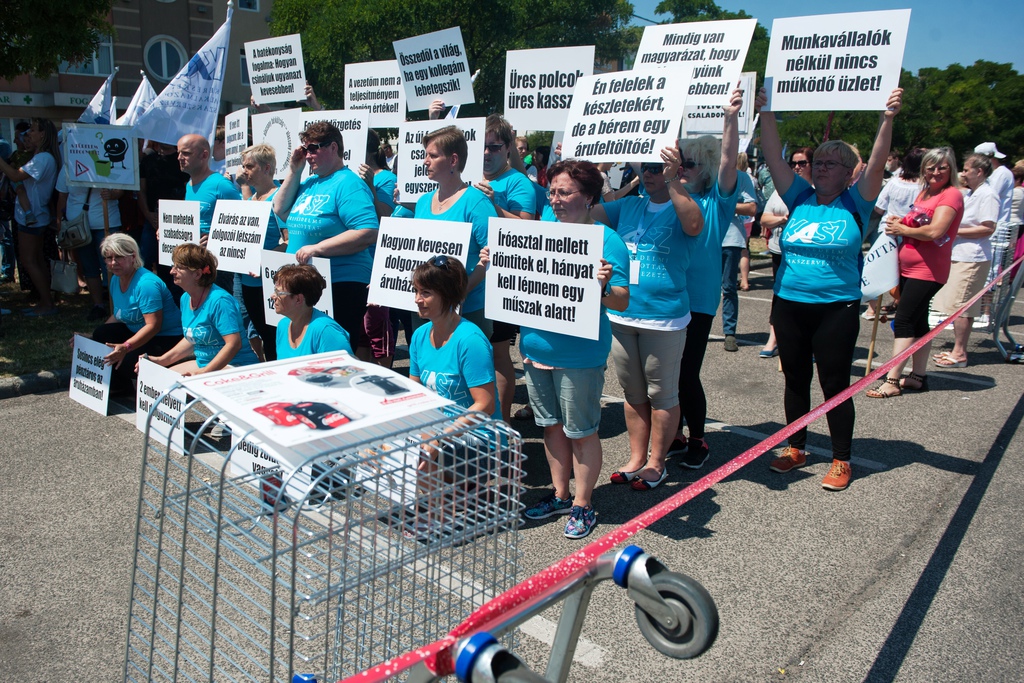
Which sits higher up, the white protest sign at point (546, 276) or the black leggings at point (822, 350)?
the white protest sign at point (546, 276)

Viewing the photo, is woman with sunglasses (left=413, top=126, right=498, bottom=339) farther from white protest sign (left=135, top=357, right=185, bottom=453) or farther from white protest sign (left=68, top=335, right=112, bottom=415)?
white protest sign (left=68, top=335, right=112, bottom=415)

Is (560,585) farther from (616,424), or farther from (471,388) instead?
(616,424)

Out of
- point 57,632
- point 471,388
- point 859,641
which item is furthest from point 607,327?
point 57,632

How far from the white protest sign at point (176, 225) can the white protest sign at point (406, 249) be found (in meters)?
2.35

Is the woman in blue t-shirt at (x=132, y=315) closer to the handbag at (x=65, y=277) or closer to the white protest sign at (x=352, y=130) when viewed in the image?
the white protest sign at (x=352, y=130)

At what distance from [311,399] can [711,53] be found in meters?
3.75

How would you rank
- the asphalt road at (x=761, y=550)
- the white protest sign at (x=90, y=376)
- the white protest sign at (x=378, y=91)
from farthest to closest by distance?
the white protest sign at (x=378, y=91) < the white protest sign at (x=90, y=376) < the asphalt road at (x=761, y=550)

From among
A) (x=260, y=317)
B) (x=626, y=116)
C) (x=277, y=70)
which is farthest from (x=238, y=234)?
(x=626, y=116)

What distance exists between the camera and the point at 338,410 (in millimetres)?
1919

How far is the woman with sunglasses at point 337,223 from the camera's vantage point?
201 inches

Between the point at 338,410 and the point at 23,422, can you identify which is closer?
the point at 338,410

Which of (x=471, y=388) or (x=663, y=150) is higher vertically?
(x=663, y=150)

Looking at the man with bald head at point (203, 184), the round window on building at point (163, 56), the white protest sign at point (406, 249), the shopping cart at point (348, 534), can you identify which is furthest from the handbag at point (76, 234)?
the round window on building at point (163, 56)

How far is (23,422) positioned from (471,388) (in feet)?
13.4
